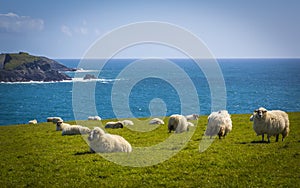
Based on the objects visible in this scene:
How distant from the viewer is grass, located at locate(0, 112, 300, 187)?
1227 centimetres

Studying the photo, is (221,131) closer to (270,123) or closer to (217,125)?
(217,125)

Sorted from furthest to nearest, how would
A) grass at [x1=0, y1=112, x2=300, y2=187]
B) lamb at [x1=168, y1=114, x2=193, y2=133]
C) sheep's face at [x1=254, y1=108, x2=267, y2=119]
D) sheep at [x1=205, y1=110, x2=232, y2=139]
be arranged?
1. lamb at [x1=168, y1=114, x2=193, y2=133]
2. sheep at [x1=205, y1=110, x2=232, y2=139]
3. sheep's face at [x1=254, y1=108, x2=267, y2=119]
4. grass at [x1=0, y1=112, x2=300, y2=187]

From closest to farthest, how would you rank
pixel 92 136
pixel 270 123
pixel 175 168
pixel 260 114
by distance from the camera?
pixel 175 168
pixel 92 136
pixel 270 123
pixel 260 114

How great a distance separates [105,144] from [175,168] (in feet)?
16.1

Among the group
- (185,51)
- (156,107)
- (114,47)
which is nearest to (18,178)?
(114,47)

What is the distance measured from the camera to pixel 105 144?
17.2 metres

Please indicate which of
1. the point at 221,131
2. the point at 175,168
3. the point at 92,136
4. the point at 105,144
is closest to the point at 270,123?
the point at 221,131

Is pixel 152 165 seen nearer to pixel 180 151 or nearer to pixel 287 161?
pixel 180 151

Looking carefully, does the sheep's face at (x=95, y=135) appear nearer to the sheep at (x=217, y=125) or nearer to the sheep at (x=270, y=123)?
the sheep at (x=217, y=125)

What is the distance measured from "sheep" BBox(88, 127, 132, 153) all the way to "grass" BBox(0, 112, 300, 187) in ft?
2.18

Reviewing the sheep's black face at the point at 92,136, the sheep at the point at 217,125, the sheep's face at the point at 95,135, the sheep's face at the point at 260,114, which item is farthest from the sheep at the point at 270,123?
the sheep's black face at the point at 92,136

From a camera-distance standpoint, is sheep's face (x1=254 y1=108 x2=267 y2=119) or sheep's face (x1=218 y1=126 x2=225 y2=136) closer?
sheep's face (x1=254 y1=108 x2=267 y2=119)

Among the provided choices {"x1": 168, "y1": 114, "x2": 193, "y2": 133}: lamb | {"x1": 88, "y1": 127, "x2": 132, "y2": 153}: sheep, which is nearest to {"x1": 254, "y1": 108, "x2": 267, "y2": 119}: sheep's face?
{"x1": 168, "y1": 114, "x2": 193, "y2": 133}: lamb

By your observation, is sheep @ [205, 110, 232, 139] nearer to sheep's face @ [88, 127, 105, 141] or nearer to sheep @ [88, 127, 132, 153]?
sheep @ [88, 127, 132, 153]
